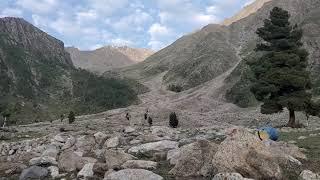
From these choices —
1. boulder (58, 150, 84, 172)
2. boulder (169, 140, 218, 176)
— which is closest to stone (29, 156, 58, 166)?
boulder (58, 150, 84, 172)

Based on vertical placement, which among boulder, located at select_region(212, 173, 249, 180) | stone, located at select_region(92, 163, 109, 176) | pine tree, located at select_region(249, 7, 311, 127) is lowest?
stone, located at select_region(92, 163, 109, 176)

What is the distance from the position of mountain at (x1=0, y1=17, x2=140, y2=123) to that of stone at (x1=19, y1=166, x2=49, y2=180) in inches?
4142

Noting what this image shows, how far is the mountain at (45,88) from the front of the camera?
14150 cm

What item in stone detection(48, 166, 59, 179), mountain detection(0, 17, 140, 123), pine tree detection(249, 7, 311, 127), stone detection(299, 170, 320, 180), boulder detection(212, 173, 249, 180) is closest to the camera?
boulder detection(212, 173, 249, 180)

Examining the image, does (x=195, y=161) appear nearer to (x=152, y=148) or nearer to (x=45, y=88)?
(x=152, y=148)

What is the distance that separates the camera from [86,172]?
695 inches

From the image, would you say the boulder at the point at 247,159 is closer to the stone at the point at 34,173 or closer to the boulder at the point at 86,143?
the stone at the point at 34,173

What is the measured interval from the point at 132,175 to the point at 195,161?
235cm

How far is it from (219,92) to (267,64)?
9340cm

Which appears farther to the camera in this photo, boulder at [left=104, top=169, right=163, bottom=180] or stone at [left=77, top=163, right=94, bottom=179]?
stone at [left=77, top=163, right=94, bottom=179]

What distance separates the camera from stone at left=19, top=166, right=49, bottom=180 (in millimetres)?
18203

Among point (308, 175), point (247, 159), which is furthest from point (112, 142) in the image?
point (308, 175)

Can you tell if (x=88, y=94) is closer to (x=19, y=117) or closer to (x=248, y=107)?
(x=19, y=117)

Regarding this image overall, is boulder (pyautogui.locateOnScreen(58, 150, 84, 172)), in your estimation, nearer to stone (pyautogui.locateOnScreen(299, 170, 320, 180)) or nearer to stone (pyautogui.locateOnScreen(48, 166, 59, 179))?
stone (pyautogui.locateOnScreen(48, 166, 59, 179))
